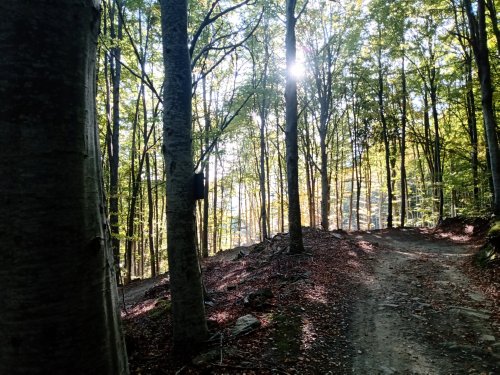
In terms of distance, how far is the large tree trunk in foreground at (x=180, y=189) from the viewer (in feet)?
13.4

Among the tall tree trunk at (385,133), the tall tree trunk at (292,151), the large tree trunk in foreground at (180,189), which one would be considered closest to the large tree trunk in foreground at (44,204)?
the large tree trunk in foreground at (180,189)

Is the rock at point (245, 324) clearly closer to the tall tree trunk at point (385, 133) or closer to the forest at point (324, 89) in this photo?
the forest at point (324, 89)

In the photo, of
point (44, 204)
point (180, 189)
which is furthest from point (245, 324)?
point (44, 204)

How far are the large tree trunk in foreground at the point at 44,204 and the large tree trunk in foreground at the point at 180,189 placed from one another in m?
3.00

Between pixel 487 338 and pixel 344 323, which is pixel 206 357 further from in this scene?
pixel 487 338

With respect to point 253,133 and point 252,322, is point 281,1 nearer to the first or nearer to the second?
point 253,133

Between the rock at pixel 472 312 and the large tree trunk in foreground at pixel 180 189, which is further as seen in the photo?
the rock at pixel 472 312

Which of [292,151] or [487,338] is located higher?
[292,151]

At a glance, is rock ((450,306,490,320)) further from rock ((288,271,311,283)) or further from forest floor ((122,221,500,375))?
rock ((288,271,311,283))

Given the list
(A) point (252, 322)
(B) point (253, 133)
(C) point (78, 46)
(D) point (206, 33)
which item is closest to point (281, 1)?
(D) point (206, 33)

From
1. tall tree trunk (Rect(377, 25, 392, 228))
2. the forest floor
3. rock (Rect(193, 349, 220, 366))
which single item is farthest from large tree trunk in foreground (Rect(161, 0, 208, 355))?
tall tree trunk (Rect(377, 25, 392, 228))

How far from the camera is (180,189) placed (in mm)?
4152

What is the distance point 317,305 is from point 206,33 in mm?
9075

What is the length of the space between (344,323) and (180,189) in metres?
3.77
